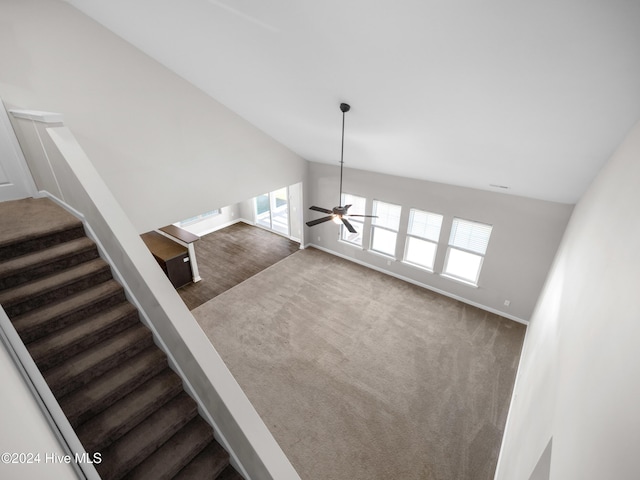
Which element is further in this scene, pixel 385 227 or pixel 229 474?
pixel 385 227

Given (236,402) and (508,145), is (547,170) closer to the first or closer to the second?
(508,145)

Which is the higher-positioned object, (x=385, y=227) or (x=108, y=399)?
(x=108, y=399)

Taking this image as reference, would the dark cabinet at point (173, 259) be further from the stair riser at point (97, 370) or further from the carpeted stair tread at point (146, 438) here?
the carpeted stair tread at point (146, 438)

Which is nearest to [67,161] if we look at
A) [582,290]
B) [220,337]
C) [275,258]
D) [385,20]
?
[385,20]

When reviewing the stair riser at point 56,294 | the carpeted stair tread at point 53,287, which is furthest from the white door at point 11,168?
the stair riser at point 56,294

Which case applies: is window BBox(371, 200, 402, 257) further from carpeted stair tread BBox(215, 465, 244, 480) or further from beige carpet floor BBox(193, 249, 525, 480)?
carpeted stair tread BBox(215, 465, 244, 480)

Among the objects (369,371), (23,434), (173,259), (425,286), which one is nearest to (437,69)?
(23,434)

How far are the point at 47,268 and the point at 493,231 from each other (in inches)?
251

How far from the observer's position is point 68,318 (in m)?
2.33

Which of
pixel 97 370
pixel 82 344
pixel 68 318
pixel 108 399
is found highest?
pixel 68 318

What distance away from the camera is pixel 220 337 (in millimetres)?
5230

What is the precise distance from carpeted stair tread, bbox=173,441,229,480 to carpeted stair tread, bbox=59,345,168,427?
2.38ft

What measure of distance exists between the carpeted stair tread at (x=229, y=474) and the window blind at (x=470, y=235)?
17.8 feet

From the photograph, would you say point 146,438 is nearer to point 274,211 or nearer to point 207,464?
point 207,464
